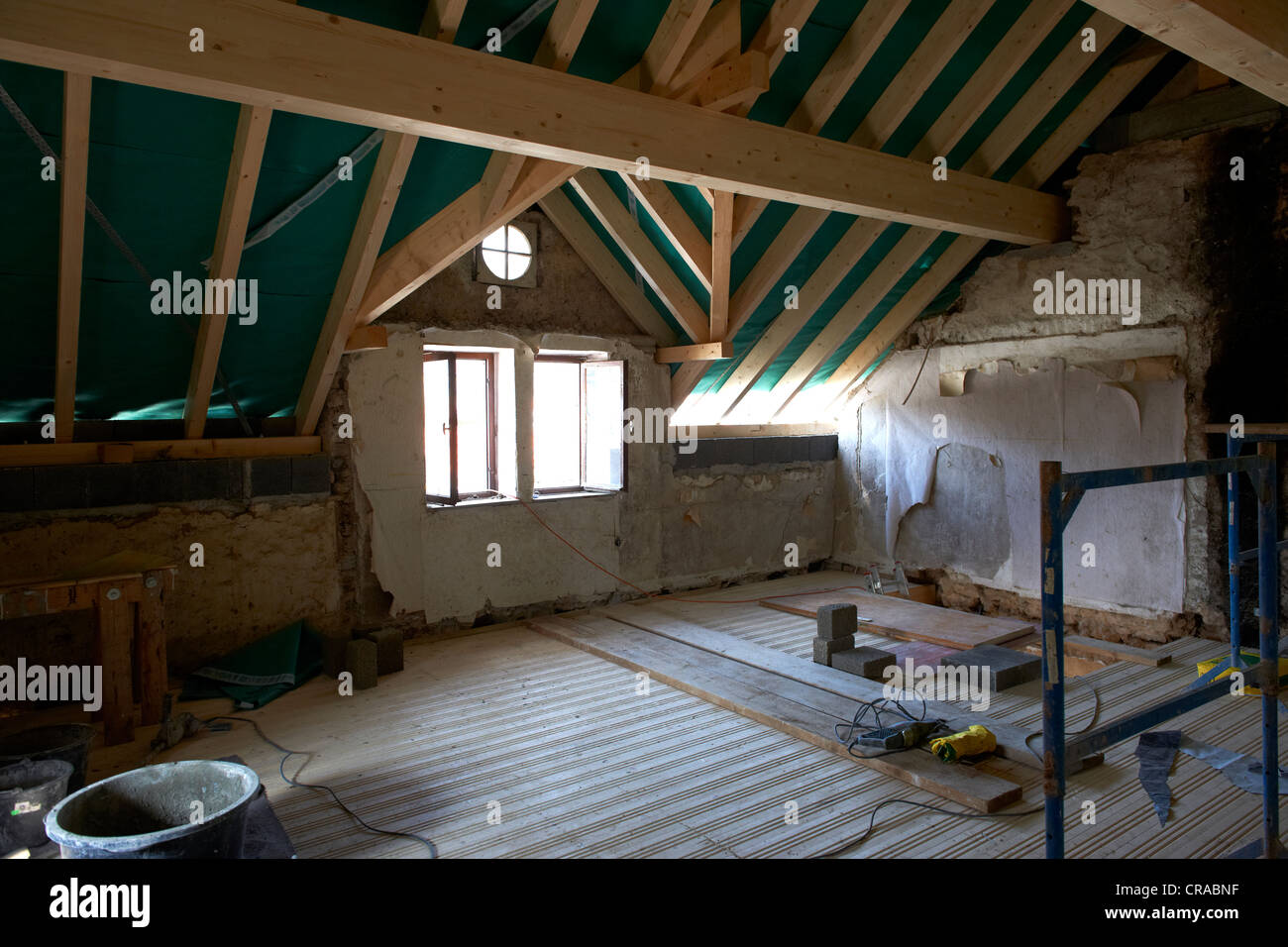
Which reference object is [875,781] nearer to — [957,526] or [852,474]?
[957,526]

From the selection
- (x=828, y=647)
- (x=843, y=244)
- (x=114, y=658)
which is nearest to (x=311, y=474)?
(x=114, y=658)

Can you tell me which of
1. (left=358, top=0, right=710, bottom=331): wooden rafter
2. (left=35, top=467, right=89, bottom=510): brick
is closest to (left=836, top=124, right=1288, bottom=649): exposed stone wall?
(left=358, top=0, right=710, bottom=331): wooden rafter

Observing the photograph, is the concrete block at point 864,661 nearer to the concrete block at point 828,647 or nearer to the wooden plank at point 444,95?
the concrete block at point 828,647

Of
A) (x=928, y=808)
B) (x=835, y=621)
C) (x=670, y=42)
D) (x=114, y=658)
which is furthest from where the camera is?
(x=835, y=621)

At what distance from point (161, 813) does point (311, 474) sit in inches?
108

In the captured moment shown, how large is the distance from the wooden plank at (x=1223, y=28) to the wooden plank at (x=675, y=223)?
9.59ft

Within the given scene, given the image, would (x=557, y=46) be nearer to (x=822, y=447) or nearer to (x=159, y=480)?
(x=159, y=480)

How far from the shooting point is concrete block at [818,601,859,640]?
5.16 metres

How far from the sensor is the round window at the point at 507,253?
19.4ft

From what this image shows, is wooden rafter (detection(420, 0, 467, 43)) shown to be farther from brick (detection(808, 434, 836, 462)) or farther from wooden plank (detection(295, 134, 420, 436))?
brick (detection(808, 434, 836, 462))

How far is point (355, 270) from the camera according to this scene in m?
4.62

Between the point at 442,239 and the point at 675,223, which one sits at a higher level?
the point at 675,223
